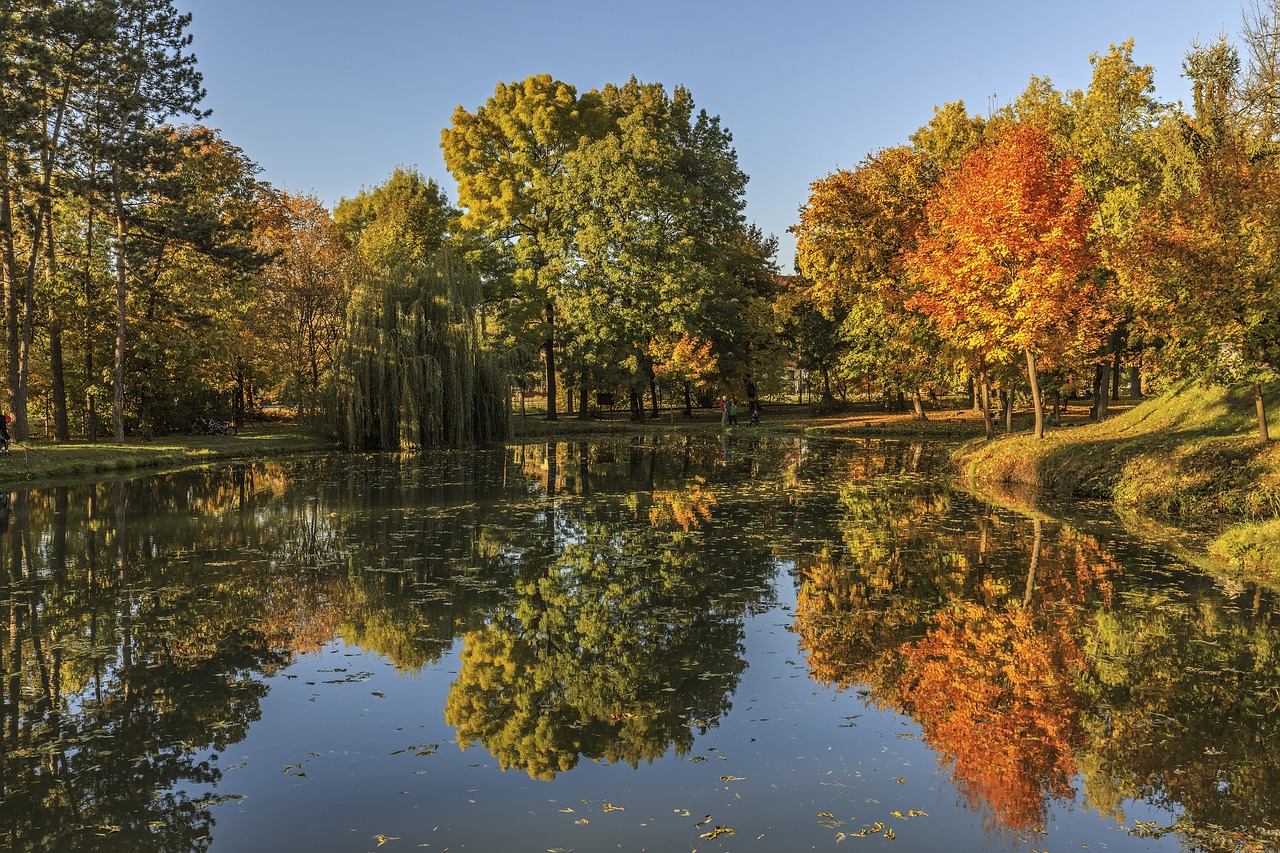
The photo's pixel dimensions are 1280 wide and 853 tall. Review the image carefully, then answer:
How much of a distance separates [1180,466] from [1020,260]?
7456mm

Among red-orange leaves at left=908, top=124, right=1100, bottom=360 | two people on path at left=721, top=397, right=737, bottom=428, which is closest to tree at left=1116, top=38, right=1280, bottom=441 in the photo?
red-orange leaves at left=908, top=124, right=1100, bottom=360

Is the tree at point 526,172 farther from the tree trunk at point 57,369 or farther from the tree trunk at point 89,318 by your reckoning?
the tree trunk at point 57,369

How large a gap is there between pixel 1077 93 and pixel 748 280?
66.2 ft

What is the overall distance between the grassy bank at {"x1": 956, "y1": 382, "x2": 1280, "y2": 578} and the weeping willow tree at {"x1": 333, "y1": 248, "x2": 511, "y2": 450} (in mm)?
17786

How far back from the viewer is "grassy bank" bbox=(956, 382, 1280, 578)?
14820 mm

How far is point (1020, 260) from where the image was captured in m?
23.1

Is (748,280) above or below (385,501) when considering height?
above

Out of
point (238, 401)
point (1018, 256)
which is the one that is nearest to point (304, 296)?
point (238, 401)

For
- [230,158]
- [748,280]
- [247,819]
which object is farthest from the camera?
[748,280]

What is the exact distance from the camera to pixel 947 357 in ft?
96.8

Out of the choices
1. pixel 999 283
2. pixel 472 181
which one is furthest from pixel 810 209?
pixel 472 181

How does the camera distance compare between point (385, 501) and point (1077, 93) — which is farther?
point (1077, 93)

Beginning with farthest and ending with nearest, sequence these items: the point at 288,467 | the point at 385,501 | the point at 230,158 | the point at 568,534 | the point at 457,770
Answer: the point at 230,158 < the point at 288,467 < the point at 385,501 < the point at 568,534 < the point at 457,770

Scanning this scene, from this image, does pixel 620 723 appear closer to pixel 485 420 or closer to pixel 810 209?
pixel 485 420
